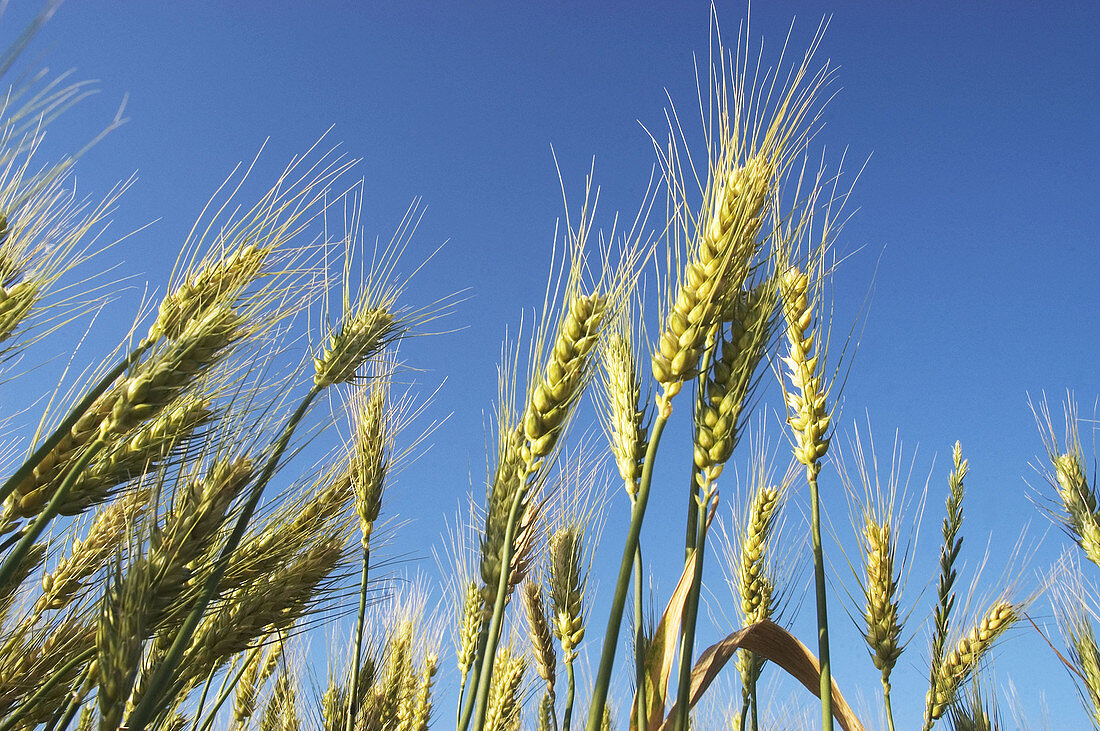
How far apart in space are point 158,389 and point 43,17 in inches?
44.2

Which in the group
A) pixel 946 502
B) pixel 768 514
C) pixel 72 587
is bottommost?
pixel 72 587

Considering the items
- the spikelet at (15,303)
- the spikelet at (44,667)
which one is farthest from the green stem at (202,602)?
the spikelet at (15,303)

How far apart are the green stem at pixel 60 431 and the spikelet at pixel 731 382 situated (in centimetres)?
126

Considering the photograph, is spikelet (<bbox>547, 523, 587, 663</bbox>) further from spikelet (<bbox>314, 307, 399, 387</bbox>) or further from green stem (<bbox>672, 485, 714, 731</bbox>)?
green stem (<bbox>672, 485, 714, 731</bbox>)

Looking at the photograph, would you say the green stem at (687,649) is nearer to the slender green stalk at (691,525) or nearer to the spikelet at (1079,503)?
the slender green stalk at (691,525)

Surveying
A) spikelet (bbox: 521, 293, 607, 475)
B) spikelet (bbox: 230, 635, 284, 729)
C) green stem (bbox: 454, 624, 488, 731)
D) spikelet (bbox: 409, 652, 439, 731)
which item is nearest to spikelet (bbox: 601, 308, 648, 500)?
spikelet (bbox: 521, 293, 607, 475)

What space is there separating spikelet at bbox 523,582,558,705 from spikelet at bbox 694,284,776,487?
187 centimetres

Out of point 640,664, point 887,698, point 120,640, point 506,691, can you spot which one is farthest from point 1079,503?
point 120,640

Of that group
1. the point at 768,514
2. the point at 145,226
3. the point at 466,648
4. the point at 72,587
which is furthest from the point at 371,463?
the point at 768,514

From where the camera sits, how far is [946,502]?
3307 mm

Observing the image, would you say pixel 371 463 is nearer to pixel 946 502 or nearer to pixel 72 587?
pixel 72 587

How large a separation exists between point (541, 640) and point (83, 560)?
174cm

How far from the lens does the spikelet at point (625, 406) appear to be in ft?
5.25

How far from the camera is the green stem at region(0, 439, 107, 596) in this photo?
4.30ft
